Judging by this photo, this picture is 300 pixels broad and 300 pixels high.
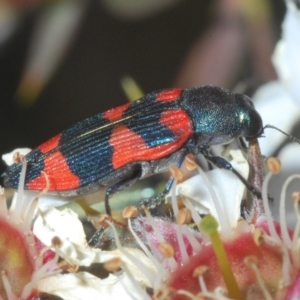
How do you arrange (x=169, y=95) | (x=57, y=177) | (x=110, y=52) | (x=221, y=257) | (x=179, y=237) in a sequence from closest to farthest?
(x=221, y=257)
(x=179, y=237)
(x=57, y=177)
(x=169, y=95)
(x=110, y=52)

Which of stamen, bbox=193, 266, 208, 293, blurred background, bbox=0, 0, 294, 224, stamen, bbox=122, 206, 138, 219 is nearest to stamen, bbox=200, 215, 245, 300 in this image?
stamen, bbox=193, 266, 208, 293

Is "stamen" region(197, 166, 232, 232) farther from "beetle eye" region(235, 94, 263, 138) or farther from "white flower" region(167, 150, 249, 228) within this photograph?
"beetle eye" region(235, 94, 263, 138)

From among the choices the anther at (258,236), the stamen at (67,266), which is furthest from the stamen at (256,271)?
the stamen at (67,266)

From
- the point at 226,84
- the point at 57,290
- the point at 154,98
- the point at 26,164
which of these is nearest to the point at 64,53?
the point at 226,84

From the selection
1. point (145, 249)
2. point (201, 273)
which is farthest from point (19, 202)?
point (201, 273)

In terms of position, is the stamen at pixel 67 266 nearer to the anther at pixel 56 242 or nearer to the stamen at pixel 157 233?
the anther at pixel 56 242

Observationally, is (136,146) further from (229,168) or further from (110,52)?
(110,52)
